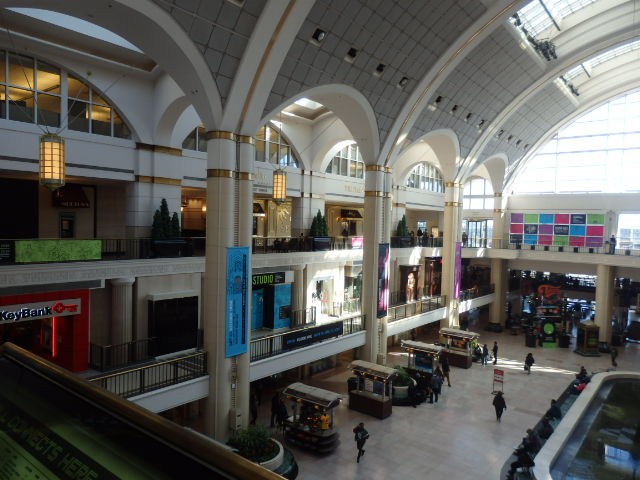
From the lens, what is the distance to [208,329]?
12.6m

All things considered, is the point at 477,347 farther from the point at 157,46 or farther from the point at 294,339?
the point at 157,46

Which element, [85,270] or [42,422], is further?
[85,270]

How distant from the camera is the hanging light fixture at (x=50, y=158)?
30.4ft

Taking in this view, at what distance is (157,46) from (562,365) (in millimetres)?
22099

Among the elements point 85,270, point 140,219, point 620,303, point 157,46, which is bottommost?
point 620,303

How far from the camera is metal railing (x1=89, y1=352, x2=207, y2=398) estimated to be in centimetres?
1056

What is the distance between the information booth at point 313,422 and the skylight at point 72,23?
1113 cm

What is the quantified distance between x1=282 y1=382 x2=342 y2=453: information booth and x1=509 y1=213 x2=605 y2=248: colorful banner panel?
24238mm

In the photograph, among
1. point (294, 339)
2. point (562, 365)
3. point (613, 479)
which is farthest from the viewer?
point (562, 365)

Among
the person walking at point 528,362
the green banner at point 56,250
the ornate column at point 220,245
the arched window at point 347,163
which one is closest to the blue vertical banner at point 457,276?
the person walking at point 528,362

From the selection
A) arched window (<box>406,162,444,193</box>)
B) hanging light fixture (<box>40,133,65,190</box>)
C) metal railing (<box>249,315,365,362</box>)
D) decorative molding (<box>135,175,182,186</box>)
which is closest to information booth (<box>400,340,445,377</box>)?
metal railing (<box>249,315,365,362</box>)

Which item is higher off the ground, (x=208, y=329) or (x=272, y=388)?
(x=208, y=329)

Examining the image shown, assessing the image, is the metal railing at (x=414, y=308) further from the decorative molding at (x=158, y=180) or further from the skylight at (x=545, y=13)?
the skylight at (x=545, y=13)

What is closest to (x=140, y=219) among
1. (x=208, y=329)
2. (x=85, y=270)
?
(x=85, y=270)
